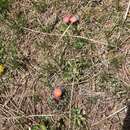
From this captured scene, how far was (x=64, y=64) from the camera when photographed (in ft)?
12.4

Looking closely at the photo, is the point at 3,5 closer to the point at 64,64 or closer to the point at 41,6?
the point at 41,6

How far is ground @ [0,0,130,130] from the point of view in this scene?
3598 millimetres

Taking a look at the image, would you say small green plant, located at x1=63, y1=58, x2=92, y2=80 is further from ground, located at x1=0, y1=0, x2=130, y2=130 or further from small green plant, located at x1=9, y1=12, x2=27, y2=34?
small green plant, located at x1=9, y1=12, x2=27, y2=34

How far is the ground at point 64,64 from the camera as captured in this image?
3.60 m

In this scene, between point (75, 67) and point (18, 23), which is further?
point (18, 23)

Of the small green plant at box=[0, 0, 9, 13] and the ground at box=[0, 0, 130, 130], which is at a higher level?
the small green plant at box=[0, 0, 9, 13]

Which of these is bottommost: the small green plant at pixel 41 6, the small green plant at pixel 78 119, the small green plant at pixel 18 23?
the small green plant at pixel 78 119

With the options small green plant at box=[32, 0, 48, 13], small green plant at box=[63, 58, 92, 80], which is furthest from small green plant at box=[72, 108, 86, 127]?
small green plant at box=[32, 0, 48, 13]

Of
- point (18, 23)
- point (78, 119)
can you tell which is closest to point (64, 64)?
point (78, 119)

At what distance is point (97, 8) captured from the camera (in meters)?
3.97

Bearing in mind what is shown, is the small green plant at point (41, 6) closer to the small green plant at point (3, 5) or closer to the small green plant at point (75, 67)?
the small green plant at point (3, 5)

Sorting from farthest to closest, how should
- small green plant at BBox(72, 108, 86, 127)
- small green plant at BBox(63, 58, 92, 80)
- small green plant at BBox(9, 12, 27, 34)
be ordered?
small green plant at BBox(9, 12, 27, 34) → small green plant at BBox(63, 58, 92, 80) → small green plant at BBox(72, 108, 86, 127)

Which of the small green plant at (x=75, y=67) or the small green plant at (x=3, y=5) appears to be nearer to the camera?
the small green plant at (x=75, y=67)

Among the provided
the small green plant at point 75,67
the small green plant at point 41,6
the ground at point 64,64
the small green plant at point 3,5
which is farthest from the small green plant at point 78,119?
the small green plant at point 3,5
